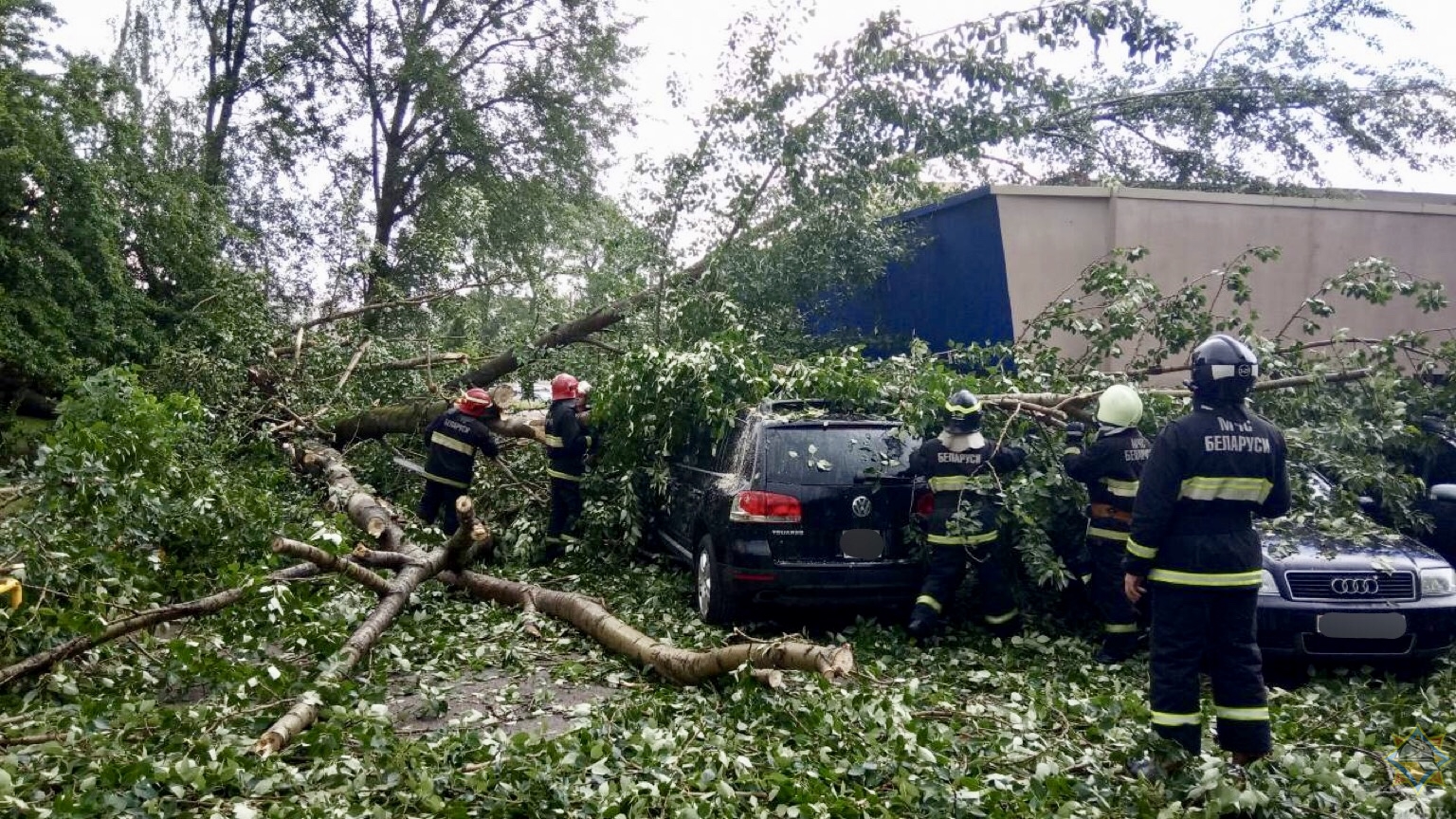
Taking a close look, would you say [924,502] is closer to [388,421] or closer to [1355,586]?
[1355,586]

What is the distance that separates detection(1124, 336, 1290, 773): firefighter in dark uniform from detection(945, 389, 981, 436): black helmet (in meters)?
1.93

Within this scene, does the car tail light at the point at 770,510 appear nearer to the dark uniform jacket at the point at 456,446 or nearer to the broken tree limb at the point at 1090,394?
the broken tree limb at the point at 1090,394

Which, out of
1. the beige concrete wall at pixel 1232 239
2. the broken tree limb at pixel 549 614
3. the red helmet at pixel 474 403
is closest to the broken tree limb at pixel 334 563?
the broken tree limb at pixel 549 614

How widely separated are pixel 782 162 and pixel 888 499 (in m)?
5.07

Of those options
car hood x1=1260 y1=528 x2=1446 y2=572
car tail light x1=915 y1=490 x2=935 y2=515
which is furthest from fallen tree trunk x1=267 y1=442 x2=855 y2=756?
car hood x1=1260 y1=528 x2=1446 y2=572

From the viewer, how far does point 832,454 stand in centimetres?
612

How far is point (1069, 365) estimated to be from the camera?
27.4 ft

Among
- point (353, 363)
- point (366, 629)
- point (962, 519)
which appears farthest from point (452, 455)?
point (962, 519)

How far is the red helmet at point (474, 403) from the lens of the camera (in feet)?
29.5

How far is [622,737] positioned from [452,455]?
201 inches

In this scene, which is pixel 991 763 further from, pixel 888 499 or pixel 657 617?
pixel 657 617

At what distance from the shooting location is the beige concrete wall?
10.4 metres

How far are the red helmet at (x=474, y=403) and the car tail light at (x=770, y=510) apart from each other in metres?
3.87

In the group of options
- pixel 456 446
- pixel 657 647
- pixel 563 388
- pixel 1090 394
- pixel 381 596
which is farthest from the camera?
pixel 456 446
